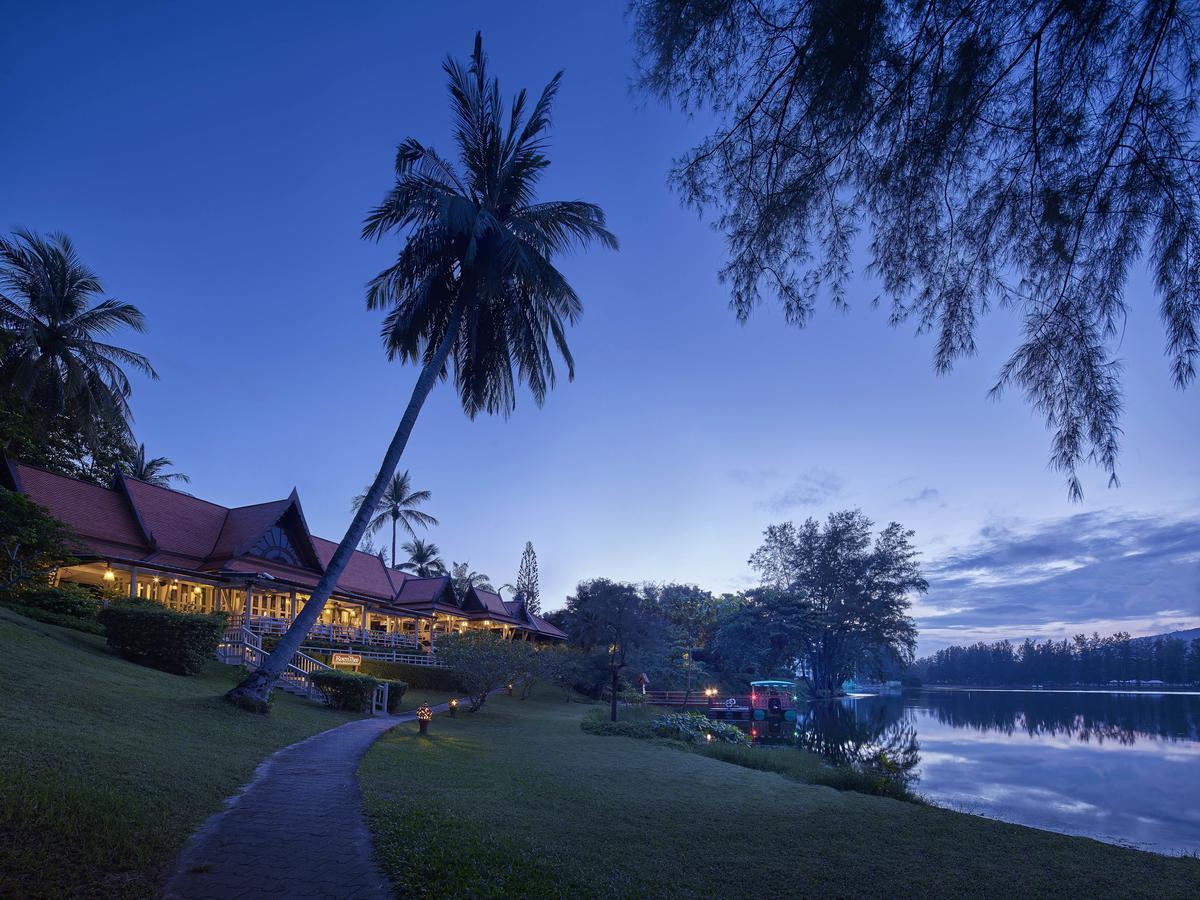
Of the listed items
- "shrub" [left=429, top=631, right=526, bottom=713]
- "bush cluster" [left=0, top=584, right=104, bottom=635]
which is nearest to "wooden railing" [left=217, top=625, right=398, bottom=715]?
"shrub" [left=429, top=631, right=526, bottom=713]

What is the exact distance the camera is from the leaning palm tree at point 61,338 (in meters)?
22.7

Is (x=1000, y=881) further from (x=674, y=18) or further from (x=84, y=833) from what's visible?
(x=674, y=18)

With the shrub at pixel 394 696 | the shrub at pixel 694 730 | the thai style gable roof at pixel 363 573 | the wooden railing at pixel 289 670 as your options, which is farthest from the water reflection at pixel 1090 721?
the thai style gable roof at pixel 363 573

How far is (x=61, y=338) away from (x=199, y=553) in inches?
382

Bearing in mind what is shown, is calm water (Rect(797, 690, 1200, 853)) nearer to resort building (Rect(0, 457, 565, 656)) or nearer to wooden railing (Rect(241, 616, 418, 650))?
resort building (Rect(0, 457, 565, 656))

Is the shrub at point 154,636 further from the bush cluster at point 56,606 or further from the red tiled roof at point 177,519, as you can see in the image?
the red tiled roof at point 177,519

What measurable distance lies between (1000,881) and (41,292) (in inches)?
1267

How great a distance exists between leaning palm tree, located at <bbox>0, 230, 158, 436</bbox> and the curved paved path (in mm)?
22585

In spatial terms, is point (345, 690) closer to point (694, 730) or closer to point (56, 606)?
point (56, 606)

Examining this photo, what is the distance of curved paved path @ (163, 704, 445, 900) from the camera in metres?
4.47

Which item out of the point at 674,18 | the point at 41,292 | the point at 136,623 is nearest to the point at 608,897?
the point at 674,18

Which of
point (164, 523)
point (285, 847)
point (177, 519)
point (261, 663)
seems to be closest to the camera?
point (285, 847)

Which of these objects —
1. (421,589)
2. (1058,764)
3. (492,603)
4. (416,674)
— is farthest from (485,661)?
(492,603)

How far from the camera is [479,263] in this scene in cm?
1622
